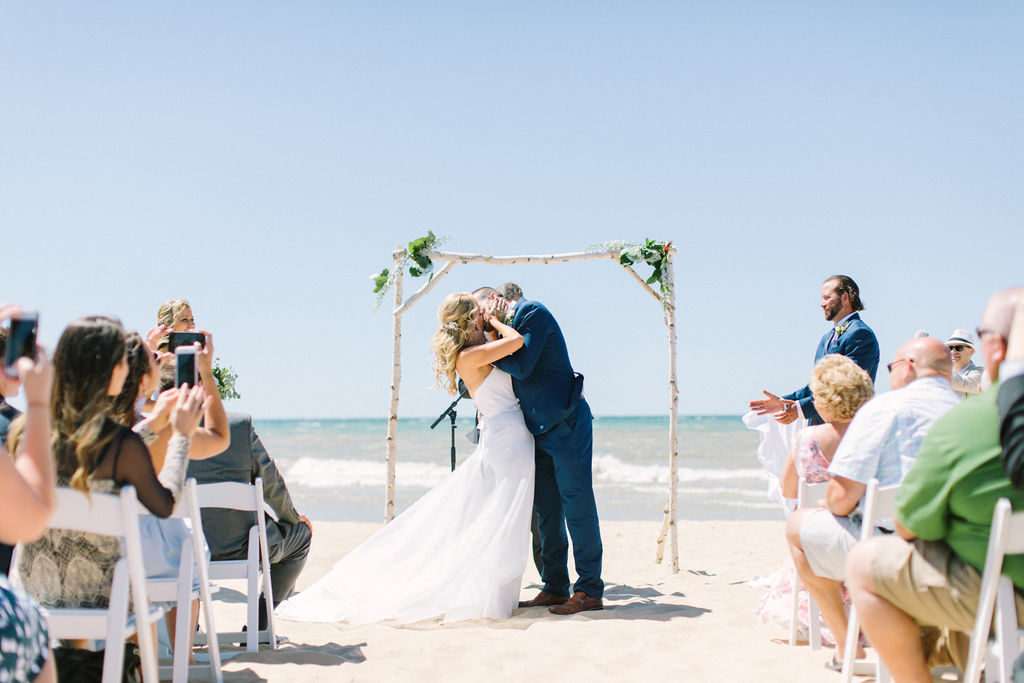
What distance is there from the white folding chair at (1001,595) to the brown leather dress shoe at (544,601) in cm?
327

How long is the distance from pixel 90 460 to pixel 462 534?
2.97 m

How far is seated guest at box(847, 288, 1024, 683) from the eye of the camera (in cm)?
239

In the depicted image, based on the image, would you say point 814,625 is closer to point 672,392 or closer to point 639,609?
point 639,609

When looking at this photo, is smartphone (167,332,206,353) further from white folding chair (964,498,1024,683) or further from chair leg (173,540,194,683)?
white folding chair (964,498,1024,683)

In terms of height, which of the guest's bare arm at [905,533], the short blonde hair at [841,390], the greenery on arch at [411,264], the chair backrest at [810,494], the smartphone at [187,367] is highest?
the greenery on arch at [411,264]

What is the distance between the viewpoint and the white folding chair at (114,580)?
8.06ft

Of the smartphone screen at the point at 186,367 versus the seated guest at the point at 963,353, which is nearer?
the smartphone screen at the point at 186,367

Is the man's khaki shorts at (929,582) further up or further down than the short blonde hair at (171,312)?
further down

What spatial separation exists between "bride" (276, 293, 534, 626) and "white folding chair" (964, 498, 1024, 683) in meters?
3.04

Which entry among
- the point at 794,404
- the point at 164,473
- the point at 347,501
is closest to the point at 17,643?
the point at 164,473

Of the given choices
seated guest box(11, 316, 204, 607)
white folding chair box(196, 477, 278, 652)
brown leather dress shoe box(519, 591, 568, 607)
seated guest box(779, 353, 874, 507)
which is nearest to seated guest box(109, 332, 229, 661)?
seated guest box(11, 316, 204, 607)

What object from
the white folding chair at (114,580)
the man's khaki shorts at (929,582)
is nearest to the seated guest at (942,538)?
the man's khaki shorts at (929,582)

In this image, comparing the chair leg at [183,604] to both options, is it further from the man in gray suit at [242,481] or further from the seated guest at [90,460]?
the man in gray suit at [242,481]

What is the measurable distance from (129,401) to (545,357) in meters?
2.92
